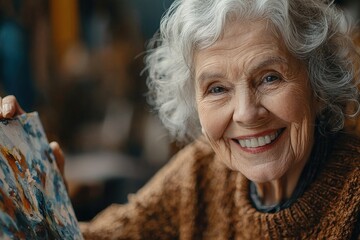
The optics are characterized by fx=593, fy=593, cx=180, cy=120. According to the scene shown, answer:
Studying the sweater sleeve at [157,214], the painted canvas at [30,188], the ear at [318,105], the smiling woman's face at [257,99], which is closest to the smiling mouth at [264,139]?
the smiling woman's face at [257,99]

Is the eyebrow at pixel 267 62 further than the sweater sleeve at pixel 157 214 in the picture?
No

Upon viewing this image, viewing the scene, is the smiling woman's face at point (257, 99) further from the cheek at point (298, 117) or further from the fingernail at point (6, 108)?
the fingernail at point (6, 108)

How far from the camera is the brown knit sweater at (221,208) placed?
1835mm

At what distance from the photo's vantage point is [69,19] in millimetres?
5434

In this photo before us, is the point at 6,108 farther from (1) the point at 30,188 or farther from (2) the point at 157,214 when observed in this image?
(2) the point at 157,214

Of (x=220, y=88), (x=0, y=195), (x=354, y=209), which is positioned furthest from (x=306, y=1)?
(x=0, y=195)

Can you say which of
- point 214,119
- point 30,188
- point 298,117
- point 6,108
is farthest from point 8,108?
point 298,117

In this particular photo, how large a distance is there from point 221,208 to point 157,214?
260 mm

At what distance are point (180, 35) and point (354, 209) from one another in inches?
29.6

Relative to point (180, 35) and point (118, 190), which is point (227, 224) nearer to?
point (180, 35)

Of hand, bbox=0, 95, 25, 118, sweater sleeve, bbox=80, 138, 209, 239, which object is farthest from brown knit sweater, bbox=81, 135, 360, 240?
hand, bbox=0, 95, 25, 118

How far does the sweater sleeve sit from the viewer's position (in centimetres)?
220

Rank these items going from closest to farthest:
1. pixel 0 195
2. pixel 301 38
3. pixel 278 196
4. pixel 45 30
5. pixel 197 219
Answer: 1. pixel 0 195
2. pixel 301 38
3. pixel 278 196
4. pixel 197 219
5. pixel 45 30

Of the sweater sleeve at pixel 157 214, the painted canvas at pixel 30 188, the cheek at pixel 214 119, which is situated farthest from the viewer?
the sweater sleeve at pixel 157 214
